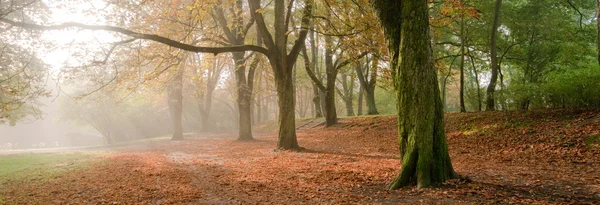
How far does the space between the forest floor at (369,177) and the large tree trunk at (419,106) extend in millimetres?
316

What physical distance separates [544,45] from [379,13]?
1156cm

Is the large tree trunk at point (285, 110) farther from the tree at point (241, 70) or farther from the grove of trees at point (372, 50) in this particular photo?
the tree at point (241, 70)

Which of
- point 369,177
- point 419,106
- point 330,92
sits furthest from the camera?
point 330,92

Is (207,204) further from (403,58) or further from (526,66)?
(526,66)

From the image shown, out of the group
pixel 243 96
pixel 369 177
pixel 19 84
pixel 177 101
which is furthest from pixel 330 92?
pixel 19 84

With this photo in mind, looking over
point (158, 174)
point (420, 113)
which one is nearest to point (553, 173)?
point (420, 113)

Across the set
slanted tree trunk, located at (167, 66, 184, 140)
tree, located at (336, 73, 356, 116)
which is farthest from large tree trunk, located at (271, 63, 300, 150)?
tree, located at (336, 73, 356, 116)

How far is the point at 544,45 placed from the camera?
13.1 meters

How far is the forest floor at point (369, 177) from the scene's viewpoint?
4.70 m

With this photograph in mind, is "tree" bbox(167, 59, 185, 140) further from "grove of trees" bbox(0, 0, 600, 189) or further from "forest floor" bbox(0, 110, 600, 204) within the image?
"forest floor" bbox(0, 110, 600, 204)

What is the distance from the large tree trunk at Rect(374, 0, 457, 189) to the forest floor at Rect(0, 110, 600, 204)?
12.4 inches

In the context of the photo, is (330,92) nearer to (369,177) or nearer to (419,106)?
(369,177)

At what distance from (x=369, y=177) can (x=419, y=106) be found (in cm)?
196

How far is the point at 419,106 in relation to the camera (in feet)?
16.2
